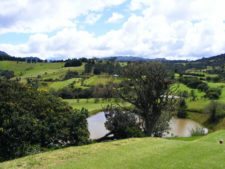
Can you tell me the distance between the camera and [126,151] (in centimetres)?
2259

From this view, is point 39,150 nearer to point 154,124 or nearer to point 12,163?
point 12,163

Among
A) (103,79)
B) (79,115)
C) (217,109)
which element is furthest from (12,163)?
(103,79)

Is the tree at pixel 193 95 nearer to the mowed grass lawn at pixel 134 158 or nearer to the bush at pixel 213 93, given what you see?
the bush at pixel 213 93

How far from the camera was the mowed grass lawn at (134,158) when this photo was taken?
61.5ft

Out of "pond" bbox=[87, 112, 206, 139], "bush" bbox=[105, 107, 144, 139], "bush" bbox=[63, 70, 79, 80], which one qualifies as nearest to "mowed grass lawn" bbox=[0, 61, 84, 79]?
"bush" bbox=[63, 70, 79, 80]

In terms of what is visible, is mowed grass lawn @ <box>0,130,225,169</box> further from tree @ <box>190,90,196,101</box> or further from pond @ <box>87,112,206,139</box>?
tree @ <box>190,90,196,101</box>

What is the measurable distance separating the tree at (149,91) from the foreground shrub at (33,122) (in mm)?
12801

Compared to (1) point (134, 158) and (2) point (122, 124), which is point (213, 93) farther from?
(1) point (134, 158)

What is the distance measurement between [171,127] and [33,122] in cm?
5718

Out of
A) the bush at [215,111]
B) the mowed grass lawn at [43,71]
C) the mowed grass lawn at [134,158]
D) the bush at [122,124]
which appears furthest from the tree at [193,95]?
the mowed grass lawn at [134,158]

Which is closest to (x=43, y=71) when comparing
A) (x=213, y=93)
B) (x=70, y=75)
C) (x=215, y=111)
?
(x=70, y=75)

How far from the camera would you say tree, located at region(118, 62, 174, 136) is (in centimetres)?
4325

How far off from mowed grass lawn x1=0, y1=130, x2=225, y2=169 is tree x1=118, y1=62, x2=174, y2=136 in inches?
733

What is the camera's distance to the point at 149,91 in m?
43.3
